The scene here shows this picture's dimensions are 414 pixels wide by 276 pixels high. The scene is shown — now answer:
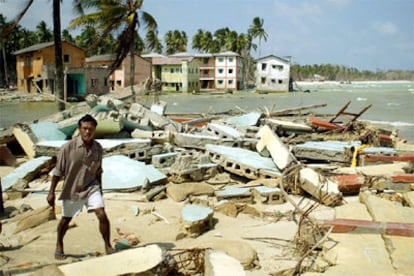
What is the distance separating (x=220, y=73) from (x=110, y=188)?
186ft

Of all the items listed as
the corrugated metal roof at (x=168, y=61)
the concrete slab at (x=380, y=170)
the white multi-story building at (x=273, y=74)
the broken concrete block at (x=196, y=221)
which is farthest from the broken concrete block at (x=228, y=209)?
the white multi-story building at (x=273, y=74)

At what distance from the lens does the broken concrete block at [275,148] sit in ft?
27.1

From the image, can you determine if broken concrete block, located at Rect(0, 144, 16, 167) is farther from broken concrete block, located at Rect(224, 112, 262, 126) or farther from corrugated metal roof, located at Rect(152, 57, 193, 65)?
corrugated metal roof, located at Rect(152, 57, 193, 65)

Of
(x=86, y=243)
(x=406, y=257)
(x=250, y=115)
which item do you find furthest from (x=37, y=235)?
(x=250, y=115)

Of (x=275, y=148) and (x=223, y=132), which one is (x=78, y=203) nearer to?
(x=275, y=148)

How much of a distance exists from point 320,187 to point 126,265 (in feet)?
13.6

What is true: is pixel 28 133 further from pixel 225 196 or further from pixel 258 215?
pixel 258 215

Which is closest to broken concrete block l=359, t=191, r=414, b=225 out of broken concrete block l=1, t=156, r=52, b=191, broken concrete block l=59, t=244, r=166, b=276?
broken concrete block l=59, t=244, r=166, b=276

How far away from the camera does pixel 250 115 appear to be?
1362 centimetres

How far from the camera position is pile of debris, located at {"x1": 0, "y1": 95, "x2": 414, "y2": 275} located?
191 inches

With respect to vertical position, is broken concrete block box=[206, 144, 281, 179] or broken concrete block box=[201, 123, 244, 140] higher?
broken concrete block box=[201, 123, 244, 140]

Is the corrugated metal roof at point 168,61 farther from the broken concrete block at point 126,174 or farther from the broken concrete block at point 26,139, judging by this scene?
the broken concrete block at point 126,174

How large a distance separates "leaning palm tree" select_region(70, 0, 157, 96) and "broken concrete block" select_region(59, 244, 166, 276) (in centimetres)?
1539

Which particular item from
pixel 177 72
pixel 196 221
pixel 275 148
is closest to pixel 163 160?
pixel 275 148
